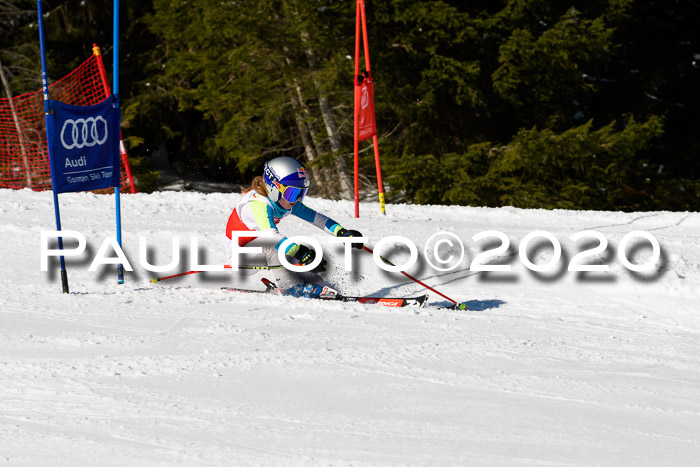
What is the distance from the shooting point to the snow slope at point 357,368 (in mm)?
3238

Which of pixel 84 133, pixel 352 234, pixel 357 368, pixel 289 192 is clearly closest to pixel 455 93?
pixel 352 234

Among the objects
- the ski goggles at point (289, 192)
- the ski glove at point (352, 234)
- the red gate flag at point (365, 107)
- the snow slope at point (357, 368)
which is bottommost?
the snow slope at point (357, 368)

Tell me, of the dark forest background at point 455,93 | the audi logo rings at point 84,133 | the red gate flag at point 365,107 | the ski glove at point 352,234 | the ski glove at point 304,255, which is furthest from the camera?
the dark forest background at point 455,93

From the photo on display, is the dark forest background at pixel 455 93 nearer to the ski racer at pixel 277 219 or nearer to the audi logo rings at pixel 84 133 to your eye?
the ski racer at pixel 277 219

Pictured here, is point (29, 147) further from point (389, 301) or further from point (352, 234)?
point (389, 301)

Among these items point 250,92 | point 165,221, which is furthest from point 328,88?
point 165,221

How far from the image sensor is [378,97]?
55.4ft

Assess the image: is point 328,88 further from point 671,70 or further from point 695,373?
point 695,373

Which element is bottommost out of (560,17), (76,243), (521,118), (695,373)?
(695,373)

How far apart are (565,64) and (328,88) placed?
5129 millimetres

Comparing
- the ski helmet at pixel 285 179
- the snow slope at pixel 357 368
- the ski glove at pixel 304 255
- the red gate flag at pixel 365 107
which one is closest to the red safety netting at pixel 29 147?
the red gate flag at pixel 365 107

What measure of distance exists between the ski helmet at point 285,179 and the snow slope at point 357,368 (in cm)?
88

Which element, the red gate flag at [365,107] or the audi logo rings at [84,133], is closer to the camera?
the audi logo rings at [84,133]

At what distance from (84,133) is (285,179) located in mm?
1621
